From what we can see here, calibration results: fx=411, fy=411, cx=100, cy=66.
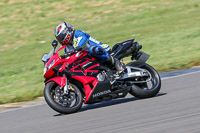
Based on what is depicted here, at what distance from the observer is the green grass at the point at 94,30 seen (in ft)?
39.1

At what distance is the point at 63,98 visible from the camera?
688 cm

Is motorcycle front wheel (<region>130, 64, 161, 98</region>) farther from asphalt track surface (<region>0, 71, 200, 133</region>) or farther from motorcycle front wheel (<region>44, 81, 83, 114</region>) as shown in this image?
motorcycle front wheel (<region>44, 81, 83, 114</region>)

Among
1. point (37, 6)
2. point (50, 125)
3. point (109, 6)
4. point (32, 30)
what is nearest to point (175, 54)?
point (50, 125)

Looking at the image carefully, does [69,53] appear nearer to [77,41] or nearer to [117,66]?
[77,41]

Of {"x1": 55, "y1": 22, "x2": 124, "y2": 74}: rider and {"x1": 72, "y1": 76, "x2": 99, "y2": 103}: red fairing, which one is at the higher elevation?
{"x1": 55, "y1": 22, "x2": 124, "y2": 74}: rider

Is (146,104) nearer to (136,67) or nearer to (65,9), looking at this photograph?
(136,67)

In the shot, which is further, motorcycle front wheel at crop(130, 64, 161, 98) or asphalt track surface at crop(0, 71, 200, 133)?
motorcycle front wheel at crop(130, 64, 161, 98)

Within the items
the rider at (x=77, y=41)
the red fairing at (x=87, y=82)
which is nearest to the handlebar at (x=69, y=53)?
the rider at (x=77, y=41)

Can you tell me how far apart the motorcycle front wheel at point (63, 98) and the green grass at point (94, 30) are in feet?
8.74

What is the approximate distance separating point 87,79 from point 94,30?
14023 mm

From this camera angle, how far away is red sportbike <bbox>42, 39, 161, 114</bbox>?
22.5 ft

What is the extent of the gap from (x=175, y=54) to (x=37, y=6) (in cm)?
1626

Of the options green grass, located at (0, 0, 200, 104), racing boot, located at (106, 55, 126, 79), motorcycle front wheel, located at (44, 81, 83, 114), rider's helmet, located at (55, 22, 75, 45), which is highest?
rider's helmet, located at (55, 22, 75, 45)

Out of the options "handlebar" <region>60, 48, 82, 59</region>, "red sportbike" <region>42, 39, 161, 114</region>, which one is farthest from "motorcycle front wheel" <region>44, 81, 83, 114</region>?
"handlebar" <region>60, 48, 82, 59</region>
